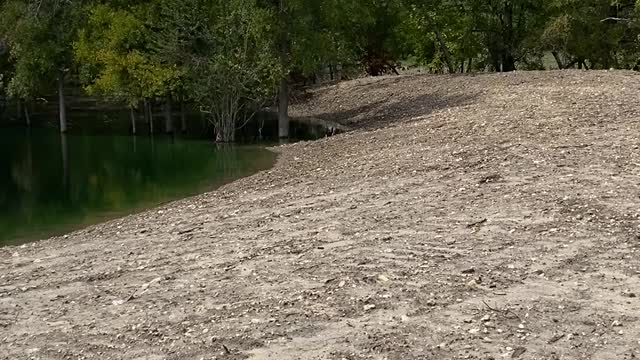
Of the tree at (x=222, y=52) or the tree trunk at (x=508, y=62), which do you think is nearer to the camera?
the tree at (x=222, y=52)

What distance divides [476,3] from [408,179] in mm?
30224

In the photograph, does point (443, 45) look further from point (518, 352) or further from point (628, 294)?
point (518, 352)

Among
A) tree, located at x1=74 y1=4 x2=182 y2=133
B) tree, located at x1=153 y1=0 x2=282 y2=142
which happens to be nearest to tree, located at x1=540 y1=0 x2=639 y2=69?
tree, located at x1=153 y1=0 x2=282 y2=142

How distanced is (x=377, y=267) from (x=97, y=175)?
58.3ft

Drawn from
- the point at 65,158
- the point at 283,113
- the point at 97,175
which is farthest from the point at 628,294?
the point at 65,158

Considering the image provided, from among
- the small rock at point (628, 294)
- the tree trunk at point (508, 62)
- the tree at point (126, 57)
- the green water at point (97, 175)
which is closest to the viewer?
the small rock at point (628, 294)

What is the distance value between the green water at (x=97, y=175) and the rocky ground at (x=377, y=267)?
7.19 ft

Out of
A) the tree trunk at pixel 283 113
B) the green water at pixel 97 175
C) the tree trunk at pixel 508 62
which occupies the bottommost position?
the green water at pixel 97 175

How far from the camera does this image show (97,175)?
25109mm

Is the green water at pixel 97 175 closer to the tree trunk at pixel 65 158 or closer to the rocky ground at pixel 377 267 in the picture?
the tree trunk at pixel 65 158

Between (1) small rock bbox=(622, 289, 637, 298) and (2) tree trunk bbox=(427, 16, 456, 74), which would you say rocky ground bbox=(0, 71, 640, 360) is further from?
(2) tree trunk bbox=(427, 16, 456, 74)

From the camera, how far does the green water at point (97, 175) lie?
59.6 ft

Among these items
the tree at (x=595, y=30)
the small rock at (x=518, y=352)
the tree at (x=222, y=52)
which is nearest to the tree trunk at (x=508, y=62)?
the tree at (x=595, y=30)

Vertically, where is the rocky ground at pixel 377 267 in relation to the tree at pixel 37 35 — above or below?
below
